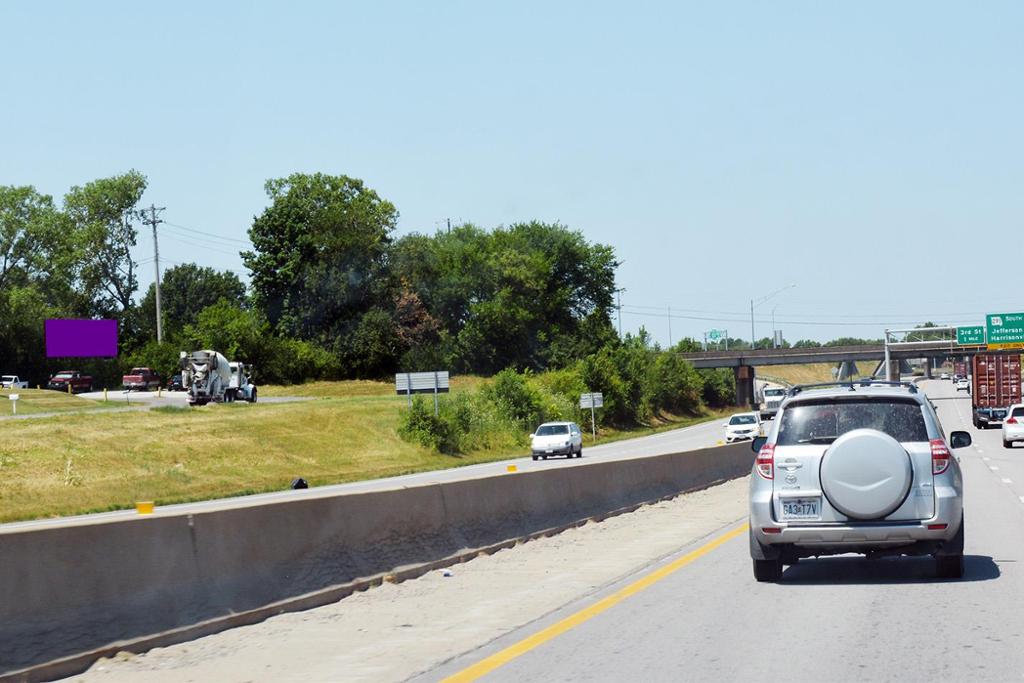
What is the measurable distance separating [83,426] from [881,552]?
49120 millimetres

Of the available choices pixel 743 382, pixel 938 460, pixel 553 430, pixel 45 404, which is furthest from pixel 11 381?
pixel 938 460

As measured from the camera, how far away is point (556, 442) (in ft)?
190

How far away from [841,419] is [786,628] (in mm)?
2906

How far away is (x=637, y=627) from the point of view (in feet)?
34.6

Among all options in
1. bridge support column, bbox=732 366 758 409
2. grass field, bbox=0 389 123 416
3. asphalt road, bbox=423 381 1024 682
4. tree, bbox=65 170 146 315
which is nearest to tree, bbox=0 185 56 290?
tree, bbox=65 170 146 315

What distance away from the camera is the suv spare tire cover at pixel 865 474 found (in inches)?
472

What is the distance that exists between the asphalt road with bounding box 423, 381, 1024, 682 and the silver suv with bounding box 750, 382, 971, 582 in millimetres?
439

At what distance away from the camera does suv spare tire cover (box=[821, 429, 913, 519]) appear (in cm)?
1200

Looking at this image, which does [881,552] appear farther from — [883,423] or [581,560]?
[581,560]

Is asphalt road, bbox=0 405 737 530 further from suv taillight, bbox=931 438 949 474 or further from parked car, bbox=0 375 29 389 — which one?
parked car, bbox=0 375 29 389

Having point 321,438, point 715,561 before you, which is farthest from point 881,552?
point 321,438

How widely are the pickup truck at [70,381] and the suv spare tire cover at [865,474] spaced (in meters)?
93.5

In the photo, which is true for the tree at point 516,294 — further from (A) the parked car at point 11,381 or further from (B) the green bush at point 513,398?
(B) the green bush at point 513,398

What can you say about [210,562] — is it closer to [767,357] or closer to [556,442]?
[556,442]
